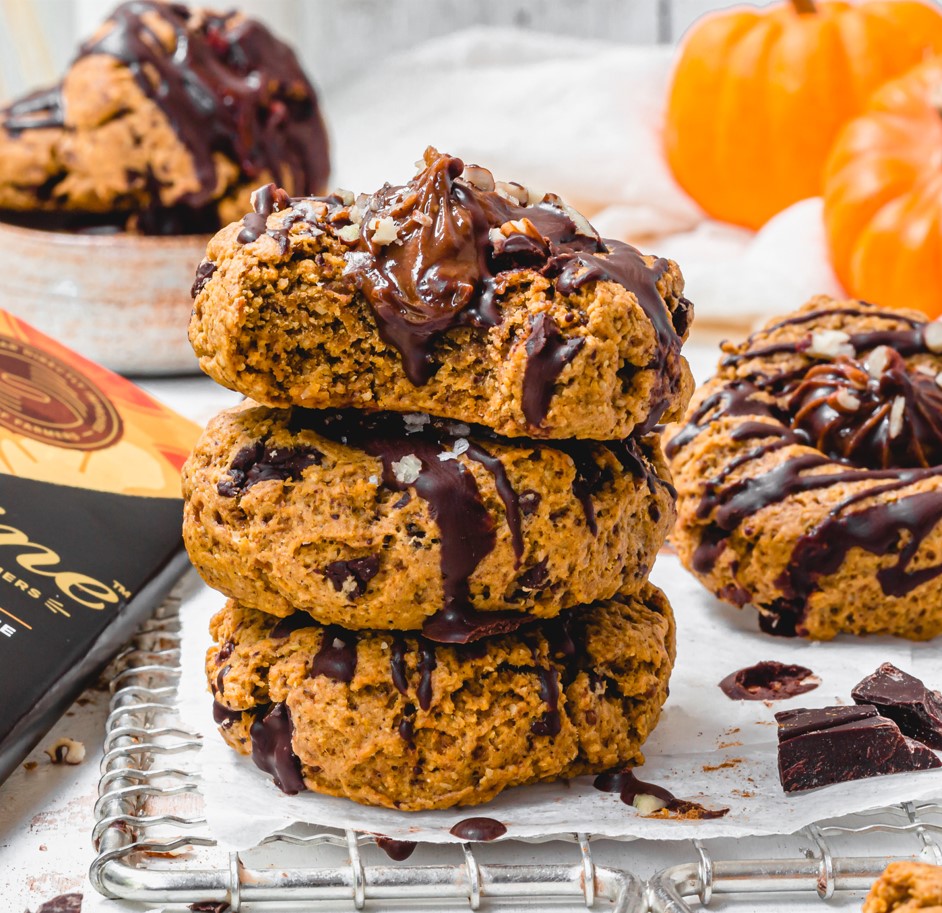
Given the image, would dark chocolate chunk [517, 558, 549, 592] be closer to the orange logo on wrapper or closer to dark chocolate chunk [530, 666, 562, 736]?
dark chocolate chunk [530, 666, 562, 736]

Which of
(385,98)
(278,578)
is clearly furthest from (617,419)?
(385,98)

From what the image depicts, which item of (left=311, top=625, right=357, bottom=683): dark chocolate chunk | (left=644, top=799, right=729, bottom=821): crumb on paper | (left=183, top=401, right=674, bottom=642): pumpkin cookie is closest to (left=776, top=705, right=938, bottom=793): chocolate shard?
(left=644, top=799, right=729, bottom=821): crumb on paper

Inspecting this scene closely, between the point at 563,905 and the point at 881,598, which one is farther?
the point at 881,598

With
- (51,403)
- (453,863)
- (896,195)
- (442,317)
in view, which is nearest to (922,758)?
(453,863)

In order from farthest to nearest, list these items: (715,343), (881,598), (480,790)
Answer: (715,343), (881,598), (480,790)

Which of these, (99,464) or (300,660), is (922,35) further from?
(300,660)
